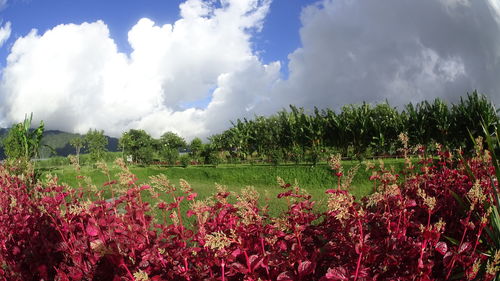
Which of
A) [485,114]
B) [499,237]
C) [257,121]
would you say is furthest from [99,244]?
[257,121]

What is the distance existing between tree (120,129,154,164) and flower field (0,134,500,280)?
33781 millimetres

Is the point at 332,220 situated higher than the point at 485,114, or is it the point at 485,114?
the point at 485,114

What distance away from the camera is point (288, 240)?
174 cm

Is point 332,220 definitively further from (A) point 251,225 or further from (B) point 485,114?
(B) point 485,114

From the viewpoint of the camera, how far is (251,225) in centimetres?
169

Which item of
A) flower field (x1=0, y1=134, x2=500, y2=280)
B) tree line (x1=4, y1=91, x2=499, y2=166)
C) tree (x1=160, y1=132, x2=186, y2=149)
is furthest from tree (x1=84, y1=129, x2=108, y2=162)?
flower field (x1=0, y1=134, x2=500, y2=280)

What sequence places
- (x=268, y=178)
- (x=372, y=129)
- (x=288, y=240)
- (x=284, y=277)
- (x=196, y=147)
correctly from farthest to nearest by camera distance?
(x=196, y=147) < (x=372, y=129) < (x=268, y=178) < (x=288, y=240) < (x=284, y=277)

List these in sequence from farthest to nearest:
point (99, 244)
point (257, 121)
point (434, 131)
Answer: point (257, 121)
point (434, 131)
point (99, 244)

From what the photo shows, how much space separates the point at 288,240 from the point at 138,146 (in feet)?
187

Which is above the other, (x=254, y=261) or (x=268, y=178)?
(x=254, y=261)

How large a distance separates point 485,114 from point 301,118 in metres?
12.4

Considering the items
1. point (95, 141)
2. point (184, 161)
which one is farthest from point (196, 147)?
point (95, 141)

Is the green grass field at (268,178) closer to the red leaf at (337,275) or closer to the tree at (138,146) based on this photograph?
the red leaf at (337,275)

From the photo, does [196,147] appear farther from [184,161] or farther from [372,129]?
[372,129]
